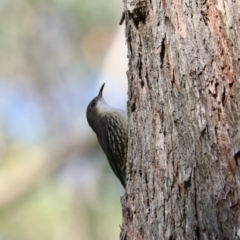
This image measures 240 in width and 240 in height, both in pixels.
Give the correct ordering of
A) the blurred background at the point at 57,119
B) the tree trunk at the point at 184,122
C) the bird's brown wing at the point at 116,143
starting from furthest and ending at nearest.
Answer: the blurred background at the point at 57,119
the bird's brown wing at the point at 116,143
the tree trunk at the point at 184,122

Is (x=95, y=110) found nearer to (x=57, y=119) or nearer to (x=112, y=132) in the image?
(x=112, y=132)

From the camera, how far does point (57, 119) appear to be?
648 cm

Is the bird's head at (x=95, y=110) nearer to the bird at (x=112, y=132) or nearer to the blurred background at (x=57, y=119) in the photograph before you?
the bird at (x=112, y=132)

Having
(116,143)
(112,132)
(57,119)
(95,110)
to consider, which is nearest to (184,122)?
(116,143)

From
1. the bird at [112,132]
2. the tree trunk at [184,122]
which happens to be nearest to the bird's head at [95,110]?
the bird at [112,132]

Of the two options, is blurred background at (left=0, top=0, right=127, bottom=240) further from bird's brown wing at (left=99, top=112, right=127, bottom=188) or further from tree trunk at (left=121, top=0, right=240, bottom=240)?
tree trunk at (left=121, top=0, right=240, bottom=240)

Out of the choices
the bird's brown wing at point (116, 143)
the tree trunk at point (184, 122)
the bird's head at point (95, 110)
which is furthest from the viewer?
the bird's head at point (95, 110)

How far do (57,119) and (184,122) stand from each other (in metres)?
4.68

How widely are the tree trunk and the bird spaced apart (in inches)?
50.5

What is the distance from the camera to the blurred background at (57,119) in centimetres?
575

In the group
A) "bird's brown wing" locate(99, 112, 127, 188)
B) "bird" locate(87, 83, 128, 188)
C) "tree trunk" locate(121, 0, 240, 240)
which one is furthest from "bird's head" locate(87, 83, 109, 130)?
"tree trunk" locate(121, 0, 240, 240)

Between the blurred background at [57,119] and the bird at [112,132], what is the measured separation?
1.01 metres

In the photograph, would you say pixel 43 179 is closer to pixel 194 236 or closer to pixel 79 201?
pixel 79 201

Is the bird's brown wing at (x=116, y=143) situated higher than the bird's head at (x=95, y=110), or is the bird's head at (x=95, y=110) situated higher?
the bird's head at (x=95, y=110)
